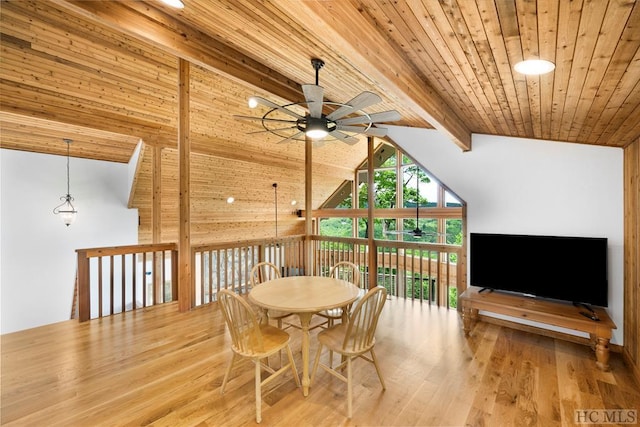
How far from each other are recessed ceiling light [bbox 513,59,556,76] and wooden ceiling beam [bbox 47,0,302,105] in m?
2.77

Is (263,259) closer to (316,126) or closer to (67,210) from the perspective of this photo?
(316,126)

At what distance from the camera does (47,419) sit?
1.89 meters

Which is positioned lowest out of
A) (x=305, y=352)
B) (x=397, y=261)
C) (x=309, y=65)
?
(x=305, y=352)

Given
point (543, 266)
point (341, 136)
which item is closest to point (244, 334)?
point (341, 136)

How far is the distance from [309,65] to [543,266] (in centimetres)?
337

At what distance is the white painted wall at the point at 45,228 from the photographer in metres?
5.29

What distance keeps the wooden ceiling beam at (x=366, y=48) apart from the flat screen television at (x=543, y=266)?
1.95 meters

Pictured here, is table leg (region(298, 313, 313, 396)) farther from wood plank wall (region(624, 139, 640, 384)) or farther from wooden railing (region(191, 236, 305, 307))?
wood plank wall (region(624, 139, 640, 384))

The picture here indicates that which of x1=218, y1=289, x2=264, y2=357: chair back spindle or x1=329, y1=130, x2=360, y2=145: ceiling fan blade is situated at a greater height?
x1=329, y1=130, x2=360, y2=145: ceiling fan blade

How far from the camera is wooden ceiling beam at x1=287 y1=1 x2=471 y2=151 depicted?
4.43 ft

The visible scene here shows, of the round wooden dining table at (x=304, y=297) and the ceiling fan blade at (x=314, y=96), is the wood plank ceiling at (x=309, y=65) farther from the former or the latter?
the round wooden dining table at (x=304, y=297)

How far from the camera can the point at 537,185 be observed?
3314 millimetres

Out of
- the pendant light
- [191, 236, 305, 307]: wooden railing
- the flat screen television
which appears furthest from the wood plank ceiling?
[191, 236, 305, 307]: wooden railing

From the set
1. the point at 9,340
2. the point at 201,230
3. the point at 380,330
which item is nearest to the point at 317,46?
the point at 380,330
